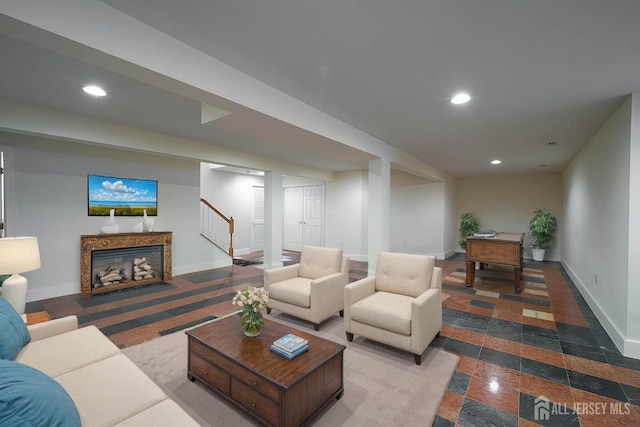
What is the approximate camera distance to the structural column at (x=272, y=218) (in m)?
6.49

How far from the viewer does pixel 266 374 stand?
5.55ft

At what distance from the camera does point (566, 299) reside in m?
4.36

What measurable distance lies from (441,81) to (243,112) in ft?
→ 6.03

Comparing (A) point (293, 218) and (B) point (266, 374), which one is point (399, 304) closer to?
(B) point (266, 374)

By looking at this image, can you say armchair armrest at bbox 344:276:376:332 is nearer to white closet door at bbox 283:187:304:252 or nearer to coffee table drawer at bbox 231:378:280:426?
coffee table drawer at bbox 231:378:280:426

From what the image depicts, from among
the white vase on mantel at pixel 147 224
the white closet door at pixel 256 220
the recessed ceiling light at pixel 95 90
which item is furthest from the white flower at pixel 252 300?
the white closet door at pixel 256 220

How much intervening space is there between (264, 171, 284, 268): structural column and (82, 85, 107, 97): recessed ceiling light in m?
3.73

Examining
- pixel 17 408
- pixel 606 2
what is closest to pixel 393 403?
pixel 17 408

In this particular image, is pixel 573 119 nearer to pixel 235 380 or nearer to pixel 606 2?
pixel 606 2

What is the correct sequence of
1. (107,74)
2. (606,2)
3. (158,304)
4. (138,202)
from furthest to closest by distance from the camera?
(138,202)
(158,304)
(107,74)
(606,2)

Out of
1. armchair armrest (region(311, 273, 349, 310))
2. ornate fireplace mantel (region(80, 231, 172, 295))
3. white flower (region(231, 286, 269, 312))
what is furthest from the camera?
ornate fireplace mantel (region(80, 231, 172, 295))

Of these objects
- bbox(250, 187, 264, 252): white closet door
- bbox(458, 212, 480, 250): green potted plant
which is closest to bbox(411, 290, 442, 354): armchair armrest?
bbox(458, 212, 480, 250): green potted plant

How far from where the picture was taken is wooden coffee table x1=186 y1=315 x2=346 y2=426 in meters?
1.66

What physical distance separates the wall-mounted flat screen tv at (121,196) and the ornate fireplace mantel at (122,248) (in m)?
0.46
